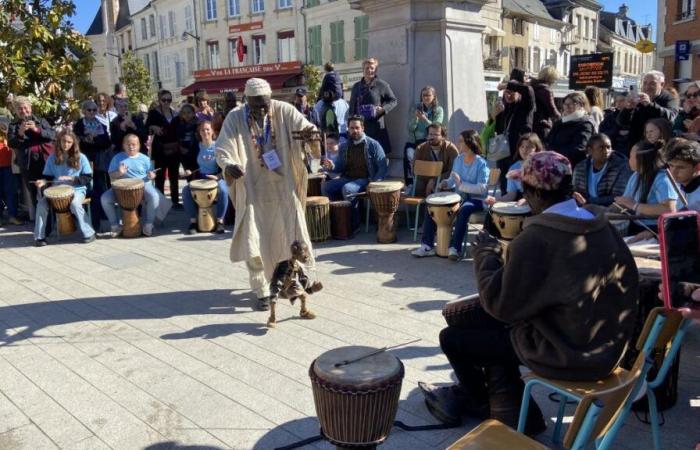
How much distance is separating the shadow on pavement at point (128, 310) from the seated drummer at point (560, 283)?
2604 mm

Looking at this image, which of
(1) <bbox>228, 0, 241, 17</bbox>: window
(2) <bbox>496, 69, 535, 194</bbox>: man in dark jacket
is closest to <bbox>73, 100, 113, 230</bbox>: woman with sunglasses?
(2) <bbox>496, 69, 535, 194</bbox>: man in dark jacket

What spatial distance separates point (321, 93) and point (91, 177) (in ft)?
11.6

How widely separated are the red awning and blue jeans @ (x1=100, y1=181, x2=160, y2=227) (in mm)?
25026

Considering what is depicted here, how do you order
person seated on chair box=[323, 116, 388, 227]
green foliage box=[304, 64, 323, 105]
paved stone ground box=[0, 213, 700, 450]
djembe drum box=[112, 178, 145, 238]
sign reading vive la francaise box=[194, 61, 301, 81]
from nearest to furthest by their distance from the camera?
1. paved stone ground box=[0, 213, 700, 450]
2. person seated on chair box=[323, 116, 388, 227]
3. djembe drum box=[112, 178, 145, 238]
4. green foliage box=[304, 64, 323, 105]
5. sign reading vive la francaise box=[194, 61, 301, 81]

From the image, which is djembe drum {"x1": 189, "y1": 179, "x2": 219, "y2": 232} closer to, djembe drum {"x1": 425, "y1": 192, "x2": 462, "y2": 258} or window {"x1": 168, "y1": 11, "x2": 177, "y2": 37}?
djembe drum {"x1": 425, "y1": 192, "x2": 462, "y2": 258}

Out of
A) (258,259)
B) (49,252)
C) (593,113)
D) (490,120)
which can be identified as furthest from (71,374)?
(593,113)

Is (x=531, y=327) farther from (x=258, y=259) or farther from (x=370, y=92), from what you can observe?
(x=370, y=92)

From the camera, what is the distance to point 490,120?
27.1 feet

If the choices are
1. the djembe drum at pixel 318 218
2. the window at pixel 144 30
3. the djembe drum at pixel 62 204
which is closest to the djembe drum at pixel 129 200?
the djembe drum at pixel 62 204

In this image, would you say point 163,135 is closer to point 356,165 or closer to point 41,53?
point 41,53

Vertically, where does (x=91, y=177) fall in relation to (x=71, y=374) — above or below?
above

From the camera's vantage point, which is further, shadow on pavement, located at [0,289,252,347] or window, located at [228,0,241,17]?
window, located at [228,0,241,17]

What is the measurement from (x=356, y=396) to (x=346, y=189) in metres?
5.54

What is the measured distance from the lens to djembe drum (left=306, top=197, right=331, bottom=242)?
24.8ft
